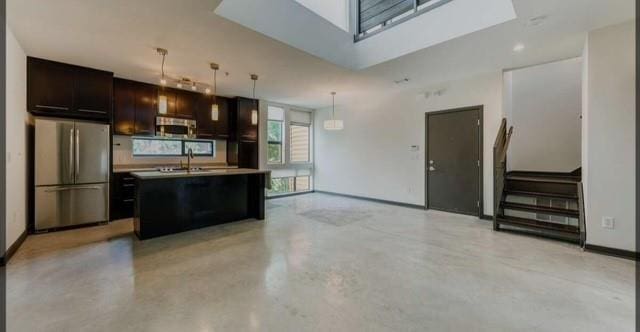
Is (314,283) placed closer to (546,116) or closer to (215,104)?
(215,104)

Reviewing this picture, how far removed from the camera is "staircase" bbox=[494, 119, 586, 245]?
12.1 feet

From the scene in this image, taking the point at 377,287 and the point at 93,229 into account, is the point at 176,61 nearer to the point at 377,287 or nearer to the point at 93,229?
the point at 93,229

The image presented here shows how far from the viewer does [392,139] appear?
6184 millimetres

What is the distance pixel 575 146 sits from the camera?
5.05 meters

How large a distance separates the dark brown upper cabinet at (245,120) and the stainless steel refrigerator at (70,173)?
2.65 metres

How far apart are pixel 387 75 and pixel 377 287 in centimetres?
375

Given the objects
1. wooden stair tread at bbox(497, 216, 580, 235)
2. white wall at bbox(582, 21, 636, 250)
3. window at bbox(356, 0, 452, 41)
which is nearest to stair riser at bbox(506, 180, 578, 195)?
wooden stair tread at bbox(497, 216, 580, 235)

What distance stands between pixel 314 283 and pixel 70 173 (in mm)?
4394

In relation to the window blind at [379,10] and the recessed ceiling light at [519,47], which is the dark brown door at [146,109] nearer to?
the window blind at [379,10]

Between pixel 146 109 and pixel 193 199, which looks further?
pixel 146 109

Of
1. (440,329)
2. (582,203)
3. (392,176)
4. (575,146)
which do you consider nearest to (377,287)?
(440,329)

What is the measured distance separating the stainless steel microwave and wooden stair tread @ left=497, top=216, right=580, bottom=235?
599 cm

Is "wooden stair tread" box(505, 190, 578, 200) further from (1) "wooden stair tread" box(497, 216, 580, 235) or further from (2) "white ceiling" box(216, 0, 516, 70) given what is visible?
(2) "white ceiling" box(216, 0, 516, 70)

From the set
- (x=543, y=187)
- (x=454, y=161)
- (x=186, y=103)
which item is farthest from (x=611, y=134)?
(x=186, y=103)
